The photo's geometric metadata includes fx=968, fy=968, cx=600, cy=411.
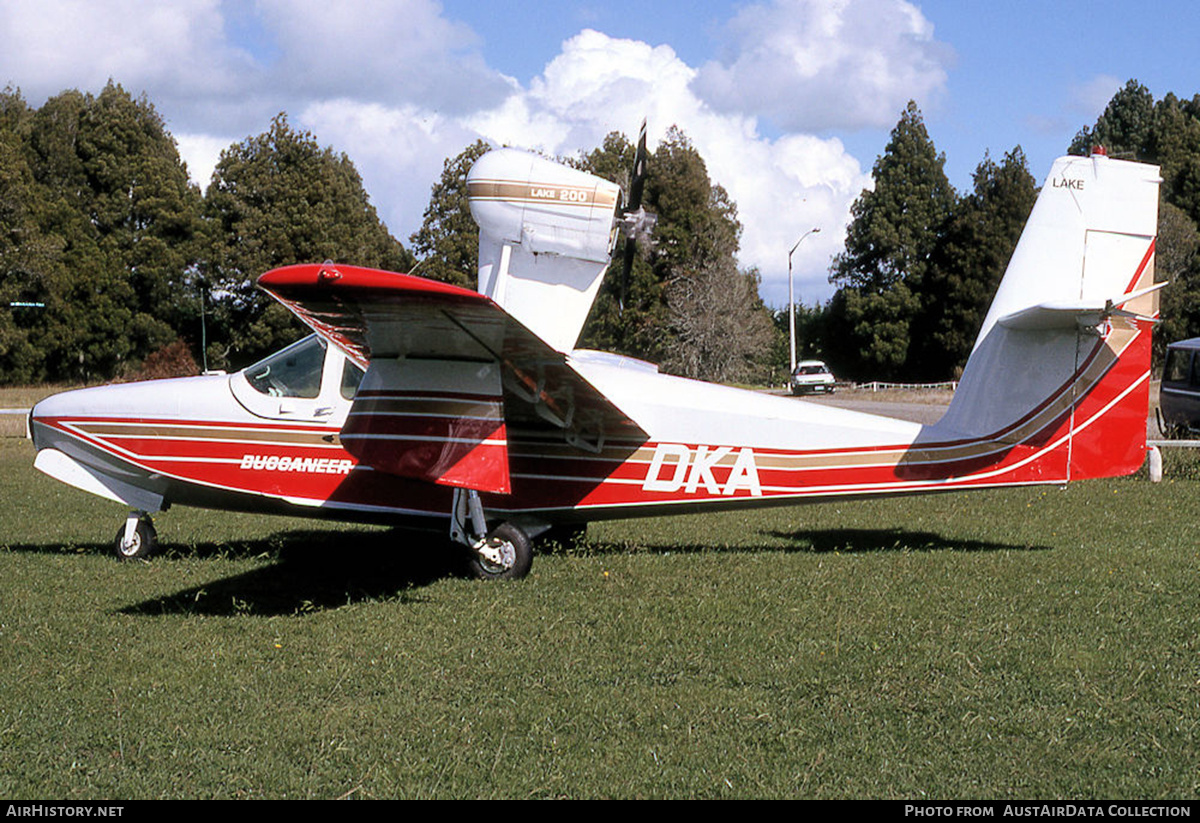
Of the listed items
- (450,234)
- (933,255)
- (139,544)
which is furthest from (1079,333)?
(933,255)

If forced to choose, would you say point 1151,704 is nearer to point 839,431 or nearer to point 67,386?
point 839,431

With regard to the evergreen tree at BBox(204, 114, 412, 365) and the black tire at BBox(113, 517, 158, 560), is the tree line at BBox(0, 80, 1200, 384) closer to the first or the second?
the evergreen tree at BBox(204, 114, 412, 365)

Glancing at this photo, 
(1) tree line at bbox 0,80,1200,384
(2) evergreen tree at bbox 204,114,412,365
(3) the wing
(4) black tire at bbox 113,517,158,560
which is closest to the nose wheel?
(4) black tire at bbox 113,517,158,560

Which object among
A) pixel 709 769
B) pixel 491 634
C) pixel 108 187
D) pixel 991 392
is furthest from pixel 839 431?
pixel 108 187

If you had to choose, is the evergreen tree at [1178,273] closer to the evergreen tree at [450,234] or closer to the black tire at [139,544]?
the evergreen tree at [450,234]

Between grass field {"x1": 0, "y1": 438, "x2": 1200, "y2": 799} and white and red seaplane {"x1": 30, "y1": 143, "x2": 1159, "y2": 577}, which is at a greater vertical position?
white and red seaplane {"x1": 30, "y1": 143, "x2": 1159, "y2": 577}

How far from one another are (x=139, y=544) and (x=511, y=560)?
3656 millimetres

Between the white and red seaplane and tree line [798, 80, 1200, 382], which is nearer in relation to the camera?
the white and red seaplane

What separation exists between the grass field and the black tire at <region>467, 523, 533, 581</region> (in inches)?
9.8

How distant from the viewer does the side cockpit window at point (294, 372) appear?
8328 millimetres

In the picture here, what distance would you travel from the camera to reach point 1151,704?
468 cm

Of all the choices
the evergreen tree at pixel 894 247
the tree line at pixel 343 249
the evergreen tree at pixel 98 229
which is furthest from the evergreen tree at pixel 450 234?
the evergreen tree at pixel 894 247

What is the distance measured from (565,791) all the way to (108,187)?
4828cm

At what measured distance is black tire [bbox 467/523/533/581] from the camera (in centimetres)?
771
